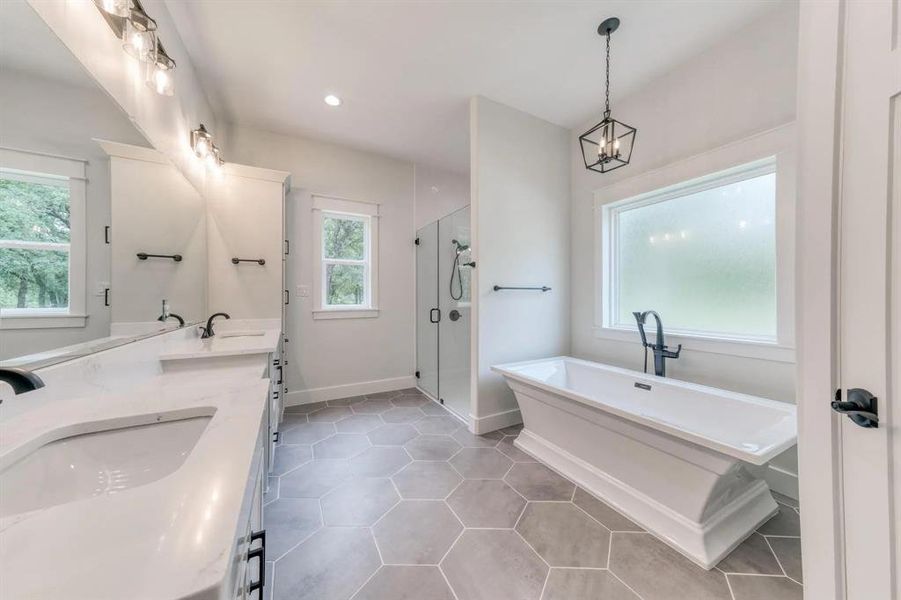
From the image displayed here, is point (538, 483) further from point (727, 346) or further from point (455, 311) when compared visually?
point (455, 311)

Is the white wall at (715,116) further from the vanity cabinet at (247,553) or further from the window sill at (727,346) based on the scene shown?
the vanity cabinet at (247,553)

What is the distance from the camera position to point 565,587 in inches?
48.6

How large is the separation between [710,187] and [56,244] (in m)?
3.13

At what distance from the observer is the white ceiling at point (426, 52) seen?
5.87ft

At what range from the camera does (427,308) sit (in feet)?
11.8

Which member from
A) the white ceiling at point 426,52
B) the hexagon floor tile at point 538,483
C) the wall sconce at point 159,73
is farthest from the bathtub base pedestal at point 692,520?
the wall sconce at point 159,73

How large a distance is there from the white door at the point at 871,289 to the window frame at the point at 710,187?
1253mm

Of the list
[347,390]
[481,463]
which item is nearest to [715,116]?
[481,463]

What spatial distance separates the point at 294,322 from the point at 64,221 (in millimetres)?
2436

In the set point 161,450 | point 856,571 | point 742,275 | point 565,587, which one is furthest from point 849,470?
point 161,450

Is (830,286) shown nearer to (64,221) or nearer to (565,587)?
(565,587)

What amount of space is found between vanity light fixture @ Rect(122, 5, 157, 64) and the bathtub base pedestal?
2969mm

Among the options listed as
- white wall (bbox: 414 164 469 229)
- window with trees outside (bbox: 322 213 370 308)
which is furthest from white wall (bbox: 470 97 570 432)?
window with trees outside (bbox: 322 213 370 308)

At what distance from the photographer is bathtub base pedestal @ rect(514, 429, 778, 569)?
1.37 metres
